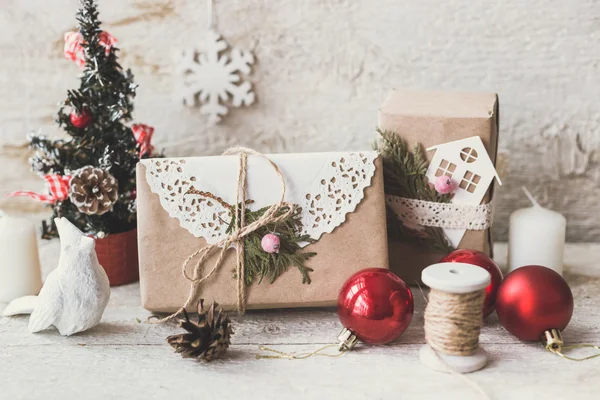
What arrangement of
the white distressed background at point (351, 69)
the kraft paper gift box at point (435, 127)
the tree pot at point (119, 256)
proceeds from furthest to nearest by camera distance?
1. the white distressed background at point (351, 69)
2. the tree pot at point (119, 256)
3. the kraft paper gift box at point (435, 127)

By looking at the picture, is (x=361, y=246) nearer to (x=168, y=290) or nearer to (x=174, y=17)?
(x=168, y=290)

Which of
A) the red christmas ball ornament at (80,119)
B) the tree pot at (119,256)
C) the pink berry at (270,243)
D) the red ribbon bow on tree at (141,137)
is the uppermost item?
the red christmas ball ornament at (80,119)

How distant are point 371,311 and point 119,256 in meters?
0.51

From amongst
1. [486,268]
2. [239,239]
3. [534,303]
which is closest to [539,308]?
[534,303]

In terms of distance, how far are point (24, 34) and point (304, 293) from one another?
0.84 m

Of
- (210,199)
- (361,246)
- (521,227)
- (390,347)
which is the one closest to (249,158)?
(210,199)

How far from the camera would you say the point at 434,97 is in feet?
3.56

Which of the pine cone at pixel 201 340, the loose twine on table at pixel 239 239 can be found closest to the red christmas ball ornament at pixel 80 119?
the loose twine on table at pixel 239 239

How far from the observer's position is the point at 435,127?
1011 mm

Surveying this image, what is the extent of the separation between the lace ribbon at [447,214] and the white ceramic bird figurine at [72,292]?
499 millimetres

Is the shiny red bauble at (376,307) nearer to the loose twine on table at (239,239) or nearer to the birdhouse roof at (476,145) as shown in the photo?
the loose twine on table at (239,239)

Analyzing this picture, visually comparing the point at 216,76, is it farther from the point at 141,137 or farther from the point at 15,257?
the point at 15,257

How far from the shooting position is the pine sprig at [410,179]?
1026mm

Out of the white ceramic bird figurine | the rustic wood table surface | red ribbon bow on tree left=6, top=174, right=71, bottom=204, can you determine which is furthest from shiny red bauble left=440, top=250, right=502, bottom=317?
red ribbon bow on tree left=6, top=174, right=71, bottom=204
